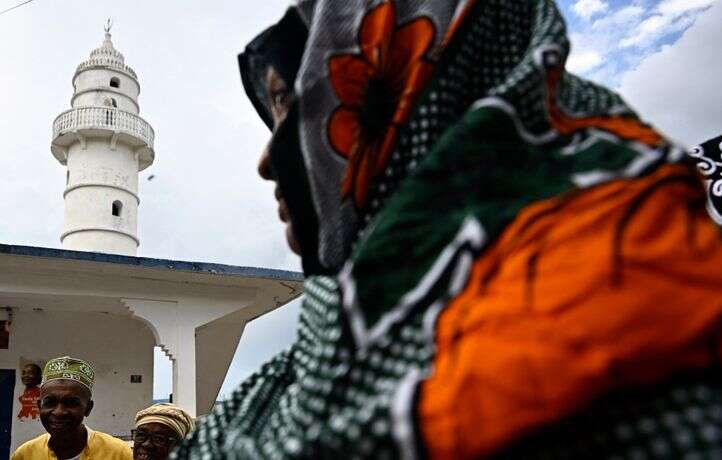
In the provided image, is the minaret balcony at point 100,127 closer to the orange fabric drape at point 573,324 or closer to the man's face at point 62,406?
the man's face at point 62,406

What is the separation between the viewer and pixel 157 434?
4004 millimetres

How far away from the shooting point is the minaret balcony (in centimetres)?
1845

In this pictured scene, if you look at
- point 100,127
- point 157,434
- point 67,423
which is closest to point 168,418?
point 157,434

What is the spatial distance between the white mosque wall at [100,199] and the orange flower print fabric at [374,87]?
18410 millimetres

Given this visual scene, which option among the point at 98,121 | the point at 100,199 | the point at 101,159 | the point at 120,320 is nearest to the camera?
the point at 120,320

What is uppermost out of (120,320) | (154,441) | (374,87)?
(120,320)

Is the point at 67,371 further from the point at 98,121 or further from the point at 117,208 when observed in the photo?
the point at 98,121

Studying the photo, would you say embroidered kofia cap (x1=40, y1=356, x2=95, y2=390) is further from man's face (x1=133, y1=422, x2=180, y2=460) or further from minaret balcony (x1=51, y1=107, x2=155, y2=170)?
minaret balcony (x1=51, y1=107, x2=155, y2=170)

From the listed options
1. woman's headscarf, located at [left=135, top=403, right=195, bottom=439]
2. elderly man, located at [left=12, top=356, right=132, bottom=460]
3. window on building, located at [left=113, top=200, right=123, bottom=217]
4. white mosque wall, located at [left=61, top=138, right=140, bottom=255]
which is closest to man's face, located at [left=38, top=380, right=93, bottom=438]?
elderly man, located at [left=12, top=356, right=132, bottom=460]

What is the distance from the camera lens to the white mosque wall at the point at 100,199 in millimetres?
18094

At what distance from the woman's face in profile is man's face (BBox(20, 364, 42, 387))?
346 inches

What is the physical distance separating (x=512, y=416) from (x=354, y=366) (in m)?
0.15

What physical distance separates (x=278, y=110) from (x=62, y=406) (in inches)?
144

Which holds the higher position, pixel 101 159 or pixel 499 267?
pixel 101 159
